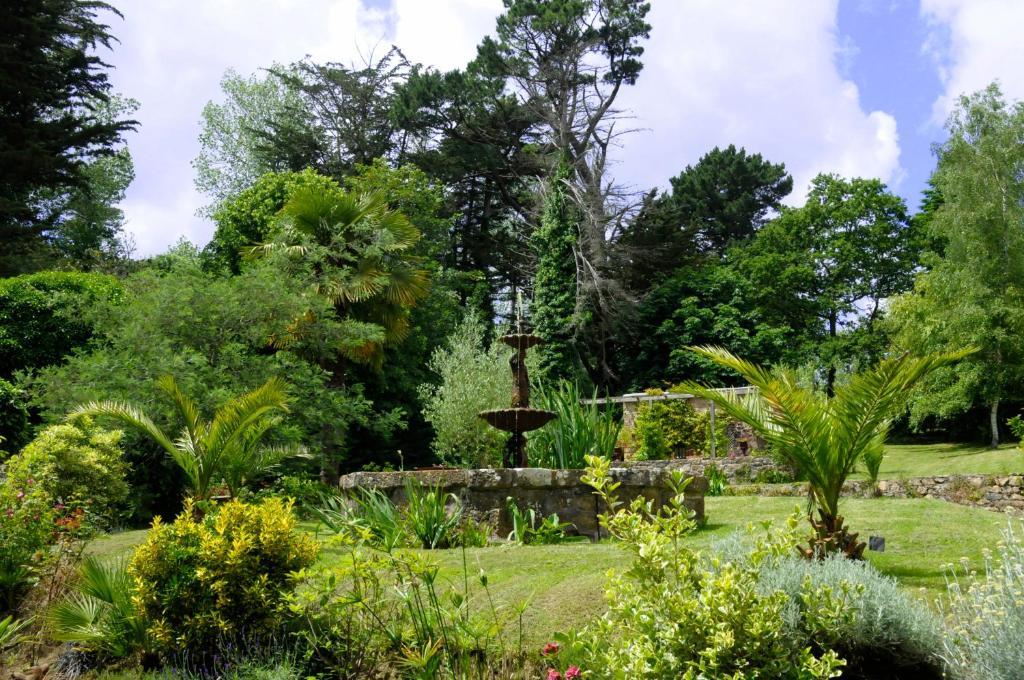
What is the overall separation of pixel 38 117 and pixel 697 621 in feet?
69.5

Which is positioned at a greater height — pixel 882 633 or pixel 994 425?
pixel 994 425

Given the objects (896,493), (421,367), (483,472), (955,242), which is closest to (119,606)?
(483,472)

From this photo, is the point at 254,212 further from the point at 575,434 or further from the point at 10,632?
the point at 10,632

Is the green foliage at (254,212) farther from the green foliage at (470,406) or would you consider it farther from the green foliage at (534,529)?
the green foliage at (534,529)

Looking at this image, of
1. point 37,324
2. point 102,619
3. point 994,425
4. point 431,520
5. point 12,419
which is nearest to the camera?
point 102,619

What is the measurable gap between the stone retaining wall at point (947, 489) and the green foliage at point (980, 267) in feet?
31.0

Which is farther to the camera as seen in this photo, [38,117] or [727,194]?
[727,194]

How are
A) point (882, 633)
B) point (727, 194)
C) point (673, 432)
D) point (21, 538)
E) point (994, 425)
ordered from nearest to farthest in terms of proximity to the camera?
point (882, 633), point (21, 538), point (673, 432), point (994, 425), point (727, 194)

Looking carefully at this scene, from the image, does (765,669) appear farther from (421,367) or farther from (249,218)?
(249,218)

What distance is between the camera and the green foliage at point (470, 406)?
1595cm

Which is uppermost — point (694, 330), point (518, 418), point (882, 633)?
point (694, 330)

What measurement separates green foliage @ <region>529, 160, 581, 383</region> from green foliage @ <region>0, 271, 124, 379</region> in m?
12.5

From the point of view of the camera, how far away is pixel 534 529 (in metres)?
7.72

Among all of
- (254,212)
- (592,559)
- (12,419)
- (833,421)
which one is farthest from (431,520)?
(254,212)
